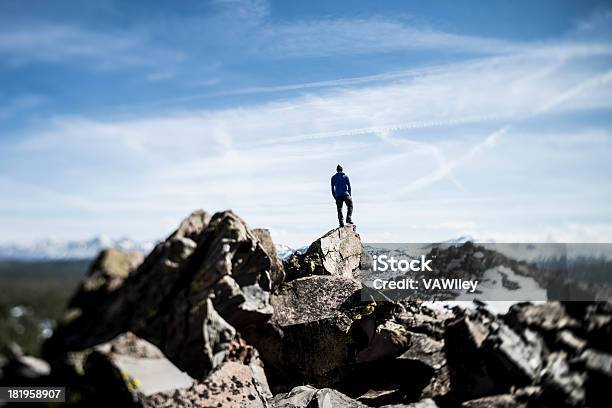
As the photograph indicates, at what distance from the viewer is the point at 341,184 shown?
31.6 m

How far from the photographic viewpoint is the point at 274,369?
24312 millimetres

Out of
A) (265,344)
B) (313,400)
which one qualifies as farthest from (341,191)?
(313,400)

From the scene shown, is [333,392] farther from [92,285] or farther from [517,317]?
[92,285]

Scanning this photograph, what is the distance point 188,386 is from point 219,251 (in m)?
4.60

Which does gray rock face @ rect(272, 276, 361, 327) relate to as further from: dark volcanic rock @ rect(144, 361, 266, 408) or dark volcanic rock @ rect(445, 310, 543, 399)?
dark volcanic rock @ rect(445, 310, 543, 399)

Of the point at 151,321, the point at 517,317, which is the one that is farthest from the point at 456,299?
the point at 151,321

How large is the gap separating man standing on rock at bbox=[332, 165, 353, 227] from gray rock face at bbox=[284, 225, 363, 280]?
1.66 meters

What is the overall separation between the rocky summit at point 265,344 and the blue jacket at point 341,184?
8.88 metres

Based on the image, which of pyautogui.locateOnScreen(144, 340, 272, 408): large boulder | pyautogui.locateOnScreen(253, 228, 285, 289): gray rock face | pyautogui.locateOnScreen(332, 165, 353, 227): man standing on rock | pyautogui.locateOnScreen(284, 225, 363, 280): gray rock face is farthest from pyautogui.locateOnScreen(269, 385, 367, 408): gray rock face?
pyautogui.locateOnScreen(332, 165, 353, 227): man standing on rock

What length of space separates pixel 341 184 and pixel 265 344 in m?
11.5

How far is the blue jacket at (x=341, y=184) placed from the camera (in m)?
31.5

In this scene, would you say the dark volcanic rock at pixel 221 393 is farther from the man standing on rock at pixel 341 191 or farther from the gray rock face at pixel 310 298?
the man standing on rock at pixel 341 191

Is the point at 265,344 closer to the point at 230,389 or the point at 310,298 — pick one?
Answer: the point at 310,298

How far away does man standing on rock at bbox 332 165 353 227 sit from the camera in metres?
31.6
